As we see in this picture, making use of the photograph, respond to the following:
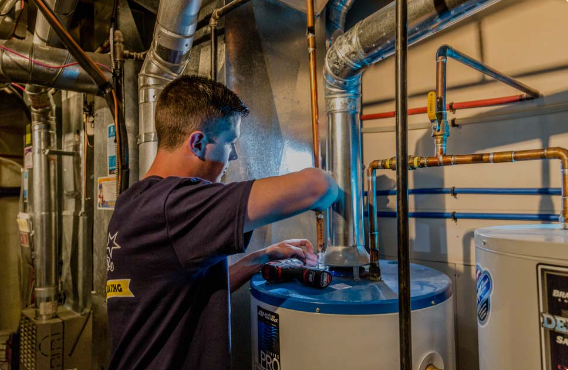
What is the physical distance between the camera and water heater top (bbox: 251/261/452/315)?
973 millimetres

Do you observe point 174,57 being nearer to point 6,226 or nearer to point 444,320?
point 444,320

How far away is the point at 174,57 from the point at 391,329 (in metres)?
1.28

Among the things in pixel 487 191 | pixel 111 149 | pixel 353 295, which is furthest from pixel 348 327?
pixel 111 149

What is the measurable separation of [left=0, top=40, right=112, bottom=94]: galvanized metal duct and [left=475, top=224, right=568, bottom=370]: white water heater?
1898 mm

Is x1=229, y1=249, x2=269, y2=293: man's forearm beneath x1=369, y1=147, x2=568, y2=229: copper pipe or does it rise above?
beneath

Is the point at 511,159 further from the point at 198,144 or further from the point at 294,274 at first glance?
the point at 198,144

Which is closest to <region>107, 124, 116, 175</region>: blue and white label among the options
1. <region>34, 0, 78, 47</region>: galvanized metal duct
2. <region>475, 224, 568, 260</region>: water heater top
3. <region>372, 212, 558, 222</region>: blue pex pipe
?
<region>34, 0, 78, 47</region>: galvanized metal duct

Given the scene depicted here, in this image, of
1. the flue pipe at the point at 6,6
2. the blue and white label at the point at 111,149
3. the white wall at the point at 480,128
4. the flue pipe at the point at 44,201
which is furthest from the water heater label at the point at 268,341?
the flue pipe at the point at 6,6

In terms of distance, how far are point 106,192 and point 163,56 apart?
0.95 metres

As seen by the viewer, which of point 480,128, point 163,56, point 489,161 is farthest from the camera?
point 480,128

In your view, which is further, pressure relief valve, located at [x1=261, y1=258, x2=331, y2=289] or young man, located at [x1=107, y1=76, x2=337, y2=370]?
pressure relief valve, located at [x1=261, y1=258, x2=331, y2=289]

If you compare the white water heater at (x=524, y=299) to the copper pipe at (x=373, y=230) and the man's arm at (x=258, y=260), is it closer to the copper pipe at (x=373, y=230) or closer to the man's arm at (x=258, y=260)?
the copper pipe at (x=373, y=230)

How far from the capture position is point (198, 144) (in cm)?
94

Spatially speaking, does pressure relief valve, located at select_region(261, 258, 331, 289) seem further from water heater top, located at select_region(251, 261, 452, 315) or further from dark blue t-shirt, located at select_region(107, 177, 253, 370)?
dark blue t-shirt, located at select_region(107, 177, 253, 370)
